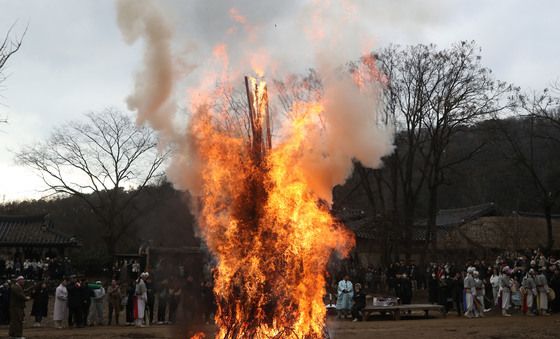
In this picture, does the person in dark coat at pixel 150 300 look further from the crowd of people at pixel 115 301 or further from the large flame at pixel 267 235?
the large flame at pixel 267 235

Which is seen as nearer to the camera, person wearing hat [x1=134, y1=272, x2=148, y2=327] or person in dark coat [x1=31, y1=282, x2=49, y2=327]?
person wearing hat [x1=134, y1=272, x2=148, y2=327]

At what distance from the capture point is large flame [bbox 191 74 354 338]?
481 inches

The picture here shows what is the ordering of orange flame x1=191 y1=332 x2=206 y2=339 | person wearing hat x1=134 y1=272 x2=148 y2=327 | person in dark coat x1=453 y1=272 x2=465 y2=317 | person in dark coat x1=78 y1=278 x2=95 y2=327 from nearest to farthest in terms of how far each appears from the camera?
orange flame x1=191 y1=332 x2=206 y2=339, person in dark coat x1=78 y1=278 x2=95 y2=327, person wearing hat x1=134 y1=272 x2=148 y2=327, person in dark coat x1=453 y1=272 x2=465 y2=317

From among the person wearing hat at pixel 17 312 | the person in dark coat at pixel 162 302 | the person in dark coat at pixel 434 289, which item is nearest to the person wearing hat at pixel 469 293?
the person in dark coat at pixel 434 289

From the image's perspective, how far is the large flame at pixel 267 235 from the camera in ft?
40.1

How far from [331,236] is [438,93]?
18411 millimetres

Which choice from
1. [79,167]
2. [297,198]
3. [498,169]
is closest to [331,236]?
[297,198]

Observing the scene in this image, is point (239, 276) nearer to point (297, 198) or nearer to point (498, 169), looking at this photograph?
point (297, 198)

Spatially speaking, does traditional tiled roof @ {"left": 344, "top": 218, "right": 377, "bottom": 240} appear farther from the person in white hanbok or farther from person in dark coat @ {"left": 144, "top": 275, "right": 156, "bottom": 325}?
person in dark coat @ {"left": 144, "top": 275, "right": 156, "bottom": 325}

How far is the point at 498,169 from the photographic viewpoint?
4825cm

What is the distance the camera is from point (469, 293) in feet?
68.8

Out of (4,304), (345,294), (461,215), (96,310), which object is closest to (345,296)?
(345,294)

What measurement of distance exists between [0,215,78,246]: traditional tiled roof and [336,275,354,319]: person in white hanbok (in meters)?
18.1

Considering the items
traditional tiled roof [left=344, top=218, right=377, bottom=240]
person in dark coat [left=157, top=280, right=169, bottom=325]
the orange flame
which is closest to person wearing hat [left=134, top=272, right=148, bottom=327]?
person in dark coat [left=157, top=280, right=169, bottom=325]
